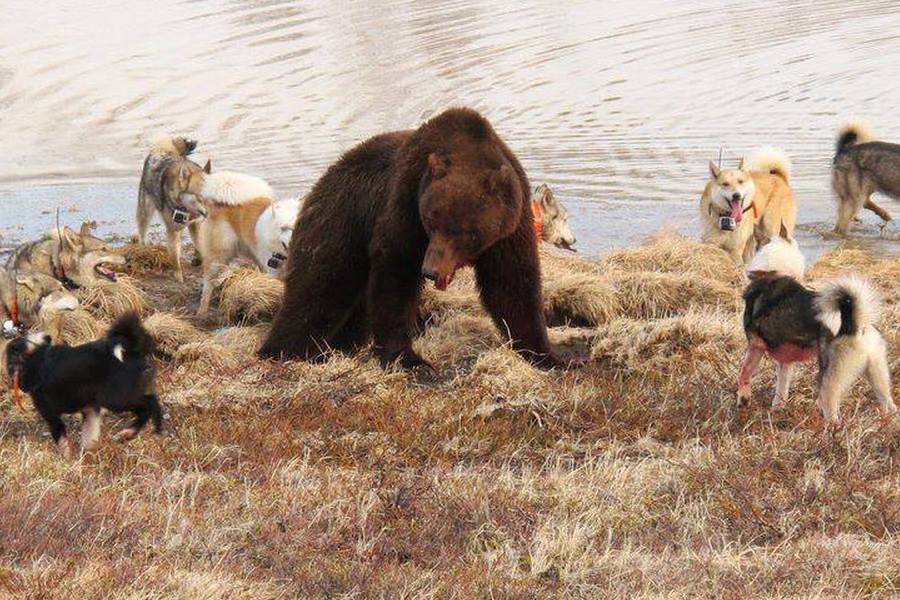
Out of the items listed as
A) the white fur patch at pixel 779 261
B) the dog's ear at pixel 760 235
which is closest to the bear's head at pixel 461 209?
the white fur patch at pixel 779 261

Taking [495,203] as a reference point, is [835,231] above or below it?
below

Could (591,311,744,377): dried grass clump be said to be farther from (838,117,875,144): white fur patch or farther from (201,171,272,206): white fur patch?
(838,117,875,144): white fur patch

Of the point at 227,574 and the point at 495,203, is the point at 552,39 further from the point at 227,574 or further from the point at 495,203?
the point at 227,574

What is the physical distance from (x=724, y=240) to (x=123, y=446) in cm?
676

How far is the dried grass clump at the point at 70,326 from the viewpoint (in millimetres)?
9938

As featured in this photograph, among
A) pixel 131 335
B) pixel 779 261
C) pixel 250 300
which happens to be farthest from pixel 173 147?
pixel 779 261

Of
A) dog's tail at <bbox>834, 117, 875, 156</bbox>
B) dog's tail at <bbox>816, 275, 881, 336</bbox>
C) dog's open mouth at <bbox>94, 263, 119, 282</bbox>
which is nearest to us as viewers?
dog's tail at <bbox>816, 275, 881, 336</bbox>

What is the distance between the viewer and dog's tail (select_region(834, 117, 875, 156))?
15320mm

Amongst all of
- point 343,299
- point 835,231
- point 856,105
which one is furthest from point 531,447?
point 856,105

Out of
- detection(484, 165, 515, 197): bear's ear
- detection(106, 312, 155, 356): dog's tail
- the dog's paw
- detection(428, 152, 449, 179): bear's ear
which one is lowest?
the dog's paw

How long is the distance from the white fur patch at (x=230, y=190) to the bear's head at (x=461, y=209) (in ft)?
12.6

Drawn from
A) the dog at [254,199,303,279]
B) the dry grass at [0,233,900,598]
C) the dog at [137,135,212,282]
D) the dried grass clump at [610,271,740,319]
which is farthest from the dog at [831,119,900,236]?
the dog at [137,135,212,282]

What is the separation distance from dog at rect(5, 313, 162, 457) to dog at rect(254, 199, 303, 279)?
3.86m

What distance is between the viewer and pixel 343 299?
9531 millimetres
